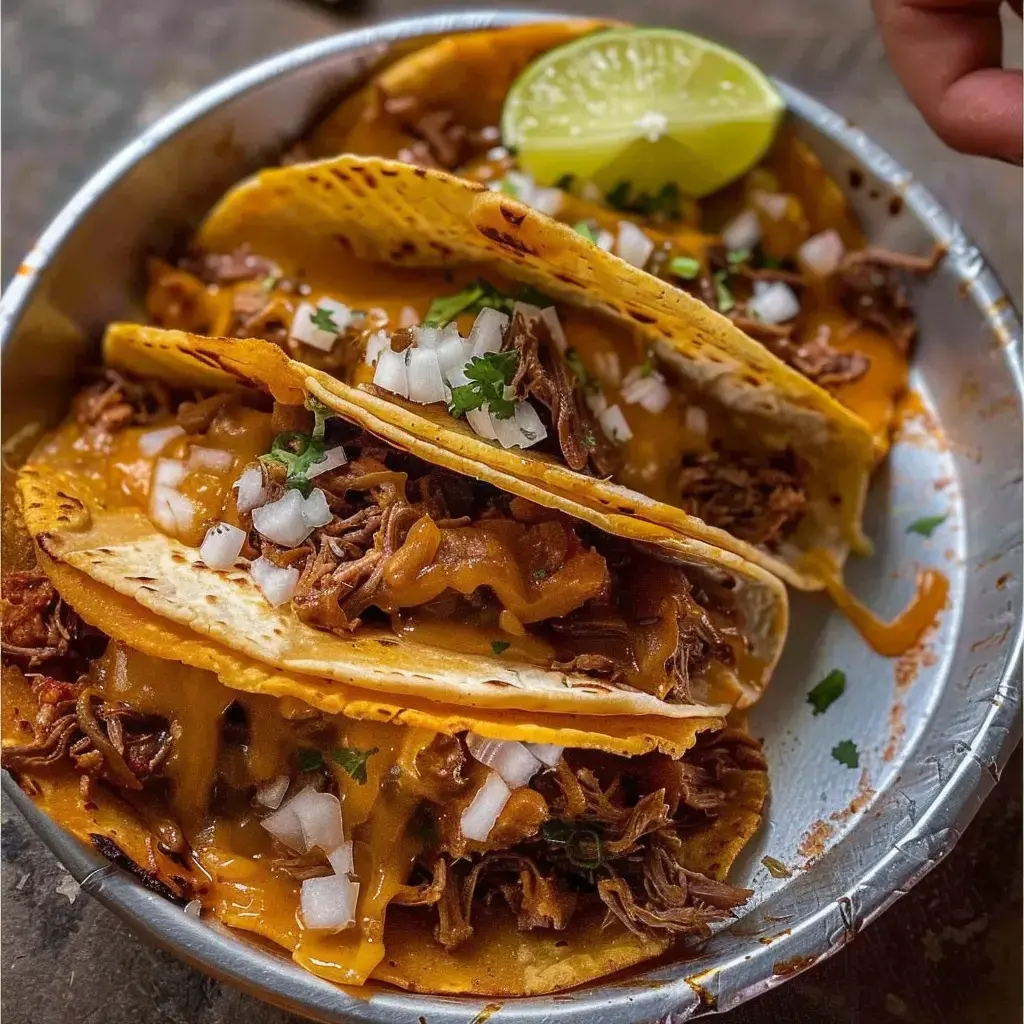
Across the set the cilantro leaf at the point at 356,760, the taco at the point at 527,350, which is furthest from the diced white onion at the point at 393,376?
the cilantro leaf at the point at 356,760

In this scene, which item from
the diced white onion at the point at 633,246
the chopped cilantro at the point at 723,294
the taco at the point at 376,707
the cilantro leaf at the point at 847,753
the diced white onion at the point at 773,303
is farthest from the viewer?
the diced white onion at the point at 773,303

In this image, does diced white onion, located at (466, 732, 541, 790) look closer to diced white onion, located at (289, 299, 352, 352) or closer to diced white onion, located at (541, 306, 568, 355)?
diced white onion, located at (541, 306, 568, 355)

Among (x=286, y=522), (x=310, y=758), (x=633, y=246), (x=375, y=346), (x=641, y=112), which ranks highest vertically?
(x=641, y=112)

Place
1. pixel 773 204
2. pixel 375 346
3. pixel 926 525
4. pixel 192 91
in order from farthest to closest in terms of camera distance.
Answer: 1. pixel 192 91
2. pixel 773 204
3. pixel 926 525
4. pixel 375 346

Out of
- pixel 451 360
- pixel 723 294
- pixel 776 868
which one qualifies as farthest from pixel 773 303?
pixel 776 868

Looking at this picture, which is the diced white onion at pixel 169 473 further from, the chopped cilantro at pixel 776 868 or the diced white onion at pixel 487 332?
the chopped cilantro at pixel 776 868

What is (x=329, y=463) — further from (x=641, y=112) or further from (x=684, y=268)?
(x=641, y=112)

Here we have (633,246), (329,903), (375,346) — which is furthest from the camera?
(633,246)

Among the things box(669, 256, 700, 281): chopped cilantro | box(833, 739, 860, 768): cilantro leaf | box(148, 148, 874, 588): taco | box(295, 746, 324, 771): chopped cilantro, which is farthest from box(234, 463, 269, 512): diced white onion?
box(833, 739, 860, 768): cilantro leaf
